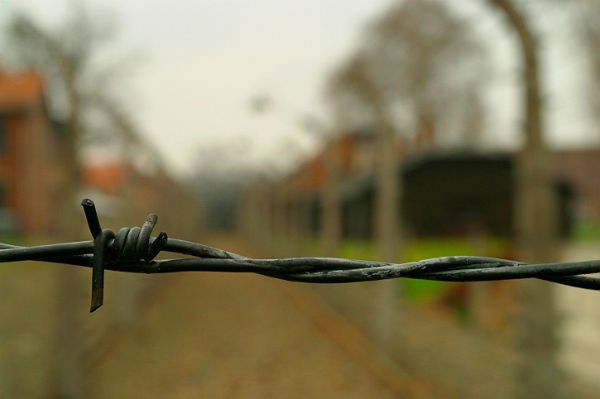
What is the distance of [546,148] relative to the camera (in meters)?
4.73

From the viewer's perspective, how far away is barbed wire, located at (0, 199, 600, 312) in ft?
2.92

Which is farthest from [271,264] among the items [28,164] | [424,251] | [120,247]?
[424,251]

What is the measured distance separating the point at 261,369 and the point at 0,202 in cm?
515

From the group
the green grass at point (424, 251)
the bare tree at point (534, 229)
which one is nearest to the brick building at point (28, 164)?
the bare tree at point (534, 229)

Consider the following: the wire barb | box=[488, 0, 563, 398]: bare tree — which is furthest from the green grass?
the wire barb

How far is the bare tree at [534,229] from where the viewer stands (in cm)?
471

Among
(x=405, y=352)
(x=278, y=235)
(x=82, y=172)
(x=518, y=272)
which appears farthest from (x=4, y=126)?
(x=278, y=235)

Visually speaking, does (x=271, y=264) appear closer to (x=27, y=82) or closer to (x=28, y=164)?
(x=27, y=82)

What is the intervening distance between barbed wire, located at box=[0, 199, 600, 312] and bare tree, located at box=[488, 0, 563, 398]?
157 inches

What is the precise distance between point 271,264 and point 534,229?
4182 millimetres

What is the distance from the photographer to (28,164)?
7.92 m

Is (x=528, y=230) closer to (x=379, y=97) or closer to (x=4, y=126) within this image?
(x=379, y=97)

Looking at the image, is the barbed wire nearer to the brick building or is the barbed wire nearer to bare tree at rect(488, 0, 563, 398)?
bare tree at rect(488, 0, 563, 398)

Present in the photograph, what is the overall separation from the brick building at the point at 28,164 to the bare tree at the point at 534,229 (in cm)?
416
